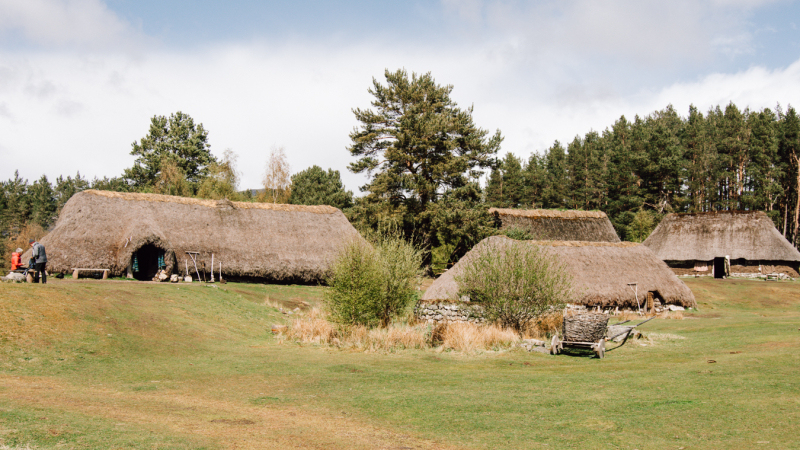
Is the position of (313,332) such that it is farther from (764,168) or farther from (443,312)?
(764,168)

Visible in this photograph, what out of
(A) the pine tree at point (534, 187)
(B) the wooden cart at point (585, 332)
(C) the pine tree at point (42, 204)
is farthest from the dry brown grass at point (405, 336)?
(C) the pine tree at point (42, 204)

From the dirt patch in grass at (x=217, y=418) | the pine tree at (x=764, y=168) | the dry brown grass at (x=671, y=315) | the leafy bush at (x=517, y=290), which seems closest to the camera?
the dirt patch in grass at (x=217, y=418)

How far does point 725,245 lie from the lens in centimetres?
5178

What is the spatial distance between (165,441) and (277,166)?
61.8 meters

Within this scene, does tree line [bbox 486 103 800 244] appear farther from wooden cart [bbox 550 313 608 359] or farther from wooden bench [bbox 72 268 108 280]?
wooden bench [bbox 72 268 108 280]

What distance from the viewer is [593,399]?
1189cm

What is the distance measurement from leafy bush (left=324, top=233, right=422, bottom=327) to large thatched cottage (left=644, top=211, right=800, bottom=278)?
124 ft

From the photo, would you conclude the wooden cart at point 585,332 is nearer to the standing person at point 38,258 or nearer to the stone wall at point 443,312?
the stone wall at point 443,312

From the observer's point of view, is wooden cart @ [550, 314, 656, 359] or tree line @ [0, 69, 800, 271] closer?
wooden cart @ [550, 314, 656, 359]

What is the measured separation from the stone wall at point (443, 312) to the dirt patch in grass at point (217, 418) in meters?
16.6

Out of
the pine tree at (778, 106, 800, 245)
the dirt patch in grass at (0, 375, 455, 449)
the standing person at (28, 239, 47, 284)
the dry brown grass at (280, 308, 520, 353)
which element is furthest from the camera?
the pine tree at (778, 106, 800, 245)

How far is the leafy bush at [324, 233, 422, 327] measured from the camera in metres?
22.5

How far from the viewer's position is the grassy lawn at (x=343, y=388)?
30.1 feet

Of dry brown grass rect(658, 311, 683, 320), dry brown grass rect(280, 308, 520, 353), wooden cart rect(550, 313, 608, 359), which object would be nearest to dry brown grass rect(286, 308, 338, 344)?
dry brown grass rect(280, 308, 520, 353)
